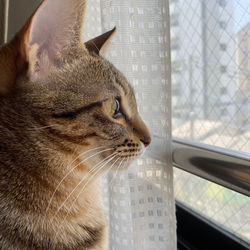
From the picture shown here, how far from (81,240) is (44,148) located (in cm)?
22

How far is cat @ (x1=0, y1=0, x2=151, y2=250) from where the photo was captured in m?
0.54

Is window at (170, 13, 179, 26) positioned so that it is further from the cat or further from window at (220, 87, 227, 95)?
the cat

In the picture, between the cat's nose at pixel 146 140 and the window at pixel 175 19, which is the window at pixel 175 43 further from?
the cat's nose at pixel 146 140

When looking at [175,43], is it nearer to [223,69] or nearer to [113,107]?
[223,69]

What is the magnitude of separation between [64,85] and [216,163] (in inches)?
15.8

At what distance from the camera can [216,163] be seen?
2.25 ft

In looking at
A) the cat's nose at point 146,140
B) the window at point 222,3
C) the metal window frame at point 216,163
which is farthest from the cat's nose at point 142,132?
the window at point 222,3

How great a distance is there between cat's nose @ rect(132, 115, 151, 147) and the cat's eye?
54 millimetres

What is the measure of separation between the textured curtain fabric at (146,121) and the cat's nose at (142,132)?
0.02 m

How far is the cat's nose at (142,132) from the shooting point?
67 cm

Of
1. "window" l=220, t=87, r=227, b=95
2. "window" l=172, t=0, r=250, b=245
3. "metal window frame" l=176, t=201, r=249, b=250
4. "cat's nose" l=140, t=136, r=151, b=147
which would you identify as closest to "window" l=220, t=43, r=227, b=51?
"window" l=172, t=0, r=250, b=245

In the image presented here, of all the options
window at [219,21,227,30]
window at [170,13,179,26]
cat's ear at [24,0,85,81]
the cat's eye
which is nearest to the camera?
cat's ear at [24,0,85,81]

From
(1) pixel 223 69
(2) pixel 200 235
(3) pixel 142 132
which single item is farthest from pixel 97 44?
(2) pixel 200 235

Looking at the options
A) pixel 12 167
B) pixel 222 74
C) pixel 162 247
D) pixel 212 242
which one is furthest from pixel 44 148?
pixel 212 242
